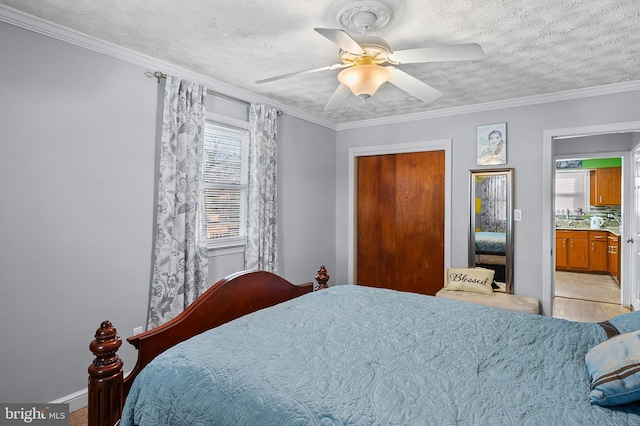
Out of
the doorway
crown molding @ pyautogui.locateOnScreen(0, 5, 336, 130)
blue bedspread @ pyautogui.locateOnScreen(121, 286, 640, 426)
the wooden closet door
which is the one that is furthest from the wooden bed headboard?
the doorway

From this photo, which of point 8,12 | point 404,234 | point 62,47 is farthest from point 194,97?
point 404,234

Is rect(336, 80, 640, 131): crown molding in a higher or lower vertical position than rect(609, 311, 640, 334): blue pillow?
higher

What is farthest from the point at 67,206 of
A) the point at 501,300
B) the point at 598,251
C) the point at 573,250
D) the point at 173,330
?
the point at 598,251

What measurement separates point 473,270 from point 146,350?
3.38 metres

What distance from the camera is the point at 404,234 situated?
15.0 ft

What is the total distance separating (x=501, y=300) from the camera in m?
3.53

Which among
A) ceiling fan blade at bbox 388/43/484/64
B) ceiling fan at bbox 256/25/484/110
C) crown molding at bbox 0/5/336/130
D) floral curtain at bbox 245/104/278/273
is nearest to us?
ceiling fan blade at bbox 388/43/484/64

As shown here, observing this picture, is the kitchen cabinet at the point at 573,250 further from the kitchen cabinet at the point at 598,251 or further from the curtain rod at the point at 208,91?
the curtain rod at the point at 208,91

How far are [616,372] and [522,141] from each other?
323 centimetres

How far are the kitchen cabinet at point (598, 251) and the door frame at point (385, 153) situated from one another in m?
4.76

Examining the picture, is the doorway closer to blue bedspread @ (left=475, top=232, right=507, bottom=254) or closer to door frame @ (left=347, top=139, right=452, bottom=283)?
blue bedspread @ (left=475, top=232, right=507, bottom=254)

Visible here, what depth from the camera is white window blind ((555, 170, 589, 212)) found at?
7.71 m

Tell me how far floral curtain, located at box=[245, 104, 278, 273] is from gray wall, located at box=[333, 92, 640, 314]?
1618 millimetres

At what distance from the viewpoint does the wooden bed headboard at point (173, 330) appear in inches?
55.5
